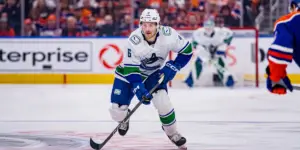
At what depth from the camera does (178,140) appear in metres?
6.18

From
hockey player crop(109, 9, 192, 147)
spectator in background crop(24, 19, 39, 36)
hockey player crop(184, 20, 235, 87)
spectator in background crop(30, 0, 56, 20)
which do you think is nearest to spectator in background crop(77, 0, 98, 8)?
spectator in background crop(30, 0, 56, 20)

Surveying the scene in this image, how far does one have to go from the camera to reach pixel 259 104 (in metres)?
10.3

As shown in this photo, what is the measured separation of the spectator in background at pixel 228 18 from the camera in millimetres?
14070

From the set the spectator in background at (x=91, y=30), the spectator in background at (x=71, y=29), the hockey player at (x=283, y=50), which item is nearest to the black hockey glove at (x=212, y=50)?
the spectator in background at (x=91, y=30)

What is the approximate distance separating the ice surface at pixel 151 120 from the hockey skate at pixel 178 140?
11 cm

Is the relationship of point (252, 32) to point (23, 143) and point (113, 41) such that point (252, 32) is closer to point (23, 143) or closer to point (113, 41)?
point (113, 41)

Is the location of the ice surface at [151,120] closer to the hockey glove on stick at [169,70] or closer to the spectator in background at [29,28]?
the hockey glove on stick at [169,70]

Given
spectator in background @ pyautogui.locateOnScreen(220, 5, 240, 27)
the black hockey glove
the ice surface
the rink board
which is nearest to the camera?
the ice surface

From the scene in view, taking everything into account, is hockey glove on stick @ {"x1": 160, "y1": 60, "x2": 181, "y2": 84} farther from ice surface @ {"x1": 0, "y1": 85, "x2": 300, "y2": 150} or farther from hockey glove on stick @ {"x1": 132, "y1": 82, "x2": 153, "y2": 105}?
ice surface @ {"x1": 0, "y1": 85, "x2": 300, "y2": 150}

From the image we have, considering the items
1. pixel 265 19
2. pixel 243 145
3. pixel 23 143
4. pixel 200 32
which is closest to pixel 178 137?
pixel 243 145

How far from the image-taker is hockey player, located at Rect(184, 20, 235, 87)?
1343cm

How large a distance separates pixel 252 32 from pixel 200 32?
959mm

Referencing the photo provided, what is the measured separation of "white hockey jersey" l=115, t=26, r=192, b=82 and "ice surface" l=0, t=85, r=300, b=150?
62 cm

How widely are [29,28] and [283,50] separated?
10.2 metres
